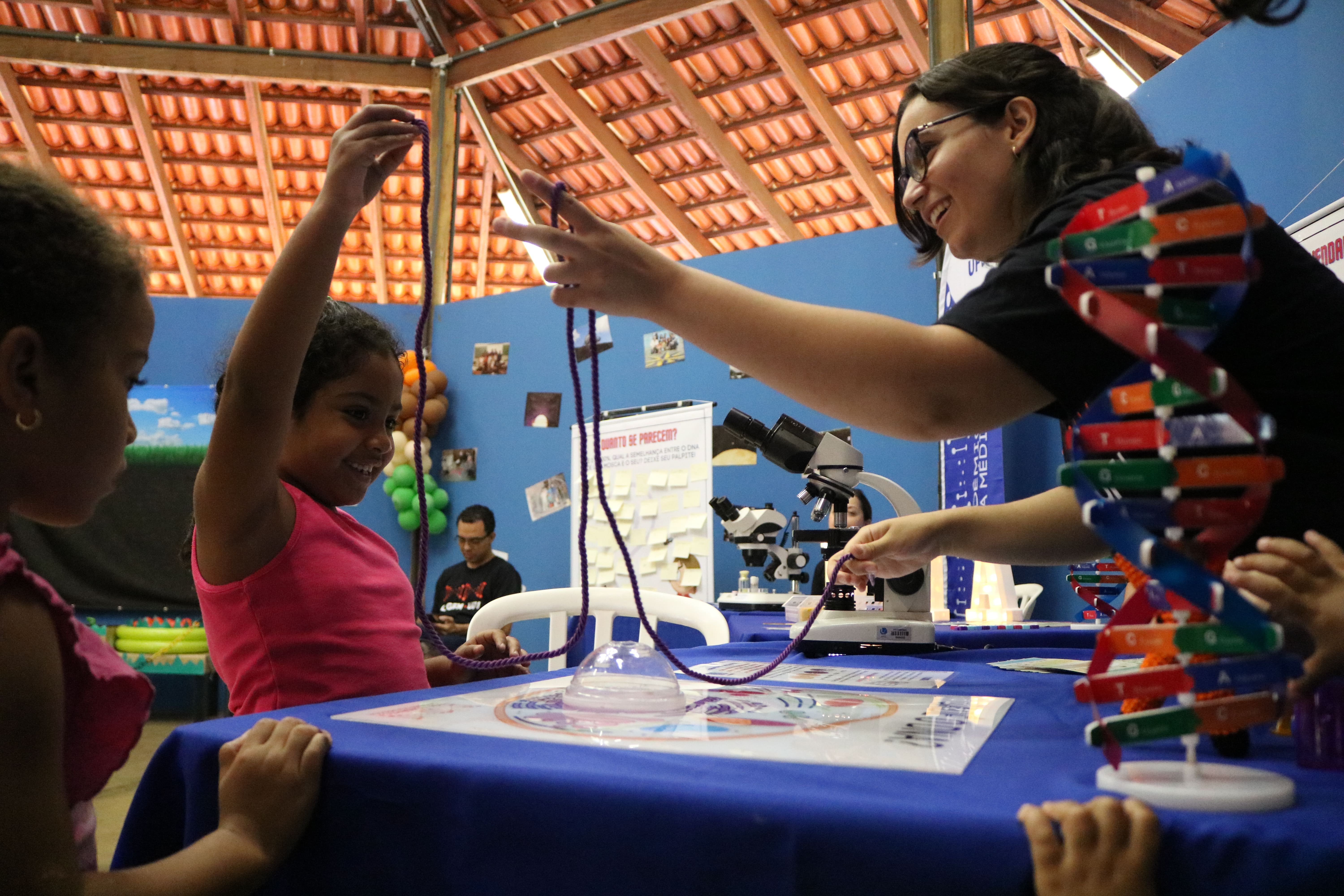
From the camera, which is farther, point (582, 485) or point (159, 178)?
point (159, 178)


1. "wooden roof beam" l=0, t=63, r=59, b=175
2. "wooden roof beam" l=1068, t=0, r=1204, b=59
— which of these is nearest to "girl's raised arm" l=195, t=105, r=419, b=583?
"wooden roof beam" l=1068, t=0, r=1204, b=59

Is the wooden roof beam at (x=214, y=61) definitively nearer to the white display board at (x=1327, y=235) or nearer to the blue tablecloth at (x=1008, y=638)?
the blue tablecloth at (x=1008, y=638)

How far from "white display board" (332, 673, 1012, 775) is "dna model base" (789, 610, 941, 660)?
620mm

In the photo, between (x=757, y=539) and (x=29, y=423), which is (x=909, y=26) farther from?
(x=29, y=423)

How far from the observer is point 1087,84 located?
4.07 feet

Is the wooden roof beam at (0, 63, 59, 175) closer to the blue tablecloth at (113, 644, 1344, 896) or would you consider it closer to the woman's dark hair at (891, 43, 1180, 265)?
the woman's dark hair at (891, 43, 1180, 265)

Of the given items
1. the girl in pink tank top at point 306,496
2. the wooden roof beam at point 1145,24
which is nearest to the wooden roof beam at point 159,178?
the wooden roof beam at point 1145,24

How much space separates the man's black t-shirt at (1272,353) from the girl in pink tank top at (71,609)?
0.71 meters

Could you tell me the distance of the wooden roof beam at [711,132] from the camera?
23.7 ft

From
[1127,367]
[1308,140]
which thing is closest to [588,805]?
[1127,367]

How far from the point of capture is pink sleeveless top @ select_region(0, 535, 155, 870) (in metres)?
0.71

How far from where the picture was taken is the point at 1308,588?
0.67 m

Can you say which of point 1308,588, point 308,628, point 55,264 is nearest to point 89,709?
point 55,264

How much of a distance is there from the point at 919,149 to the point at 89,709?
1154mm
